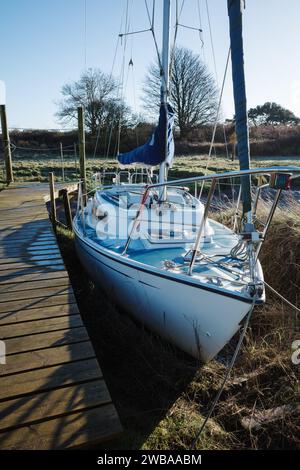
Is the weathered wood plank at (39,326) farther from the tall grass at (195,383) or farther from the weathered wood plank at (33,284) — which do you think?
the weathered wood plank at (33,284)

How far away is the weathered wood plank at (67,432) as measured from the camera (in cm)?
200

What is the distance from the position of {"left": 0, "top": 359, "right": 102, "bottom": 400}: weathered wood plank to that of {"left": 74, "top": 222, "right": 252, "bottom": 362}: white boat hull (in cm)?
115

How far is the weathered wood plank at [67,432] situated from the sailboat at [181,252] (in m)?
1.42

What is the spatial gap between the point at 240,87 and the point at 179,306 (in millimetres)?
2814

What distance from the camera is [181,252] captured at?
440cm

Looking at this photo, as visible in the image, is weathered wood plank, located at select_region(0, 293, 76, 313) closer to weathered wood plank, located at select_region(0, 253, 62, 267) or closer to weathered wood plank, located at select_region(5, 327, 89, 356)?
weathered wood plank, located at select_region(5, 327, 89, 356)

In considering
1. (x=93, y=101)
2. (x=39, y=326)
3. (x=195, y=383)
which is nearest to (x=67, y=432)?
(x=39, y=326)

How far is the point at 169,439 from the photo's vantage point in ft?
8.82

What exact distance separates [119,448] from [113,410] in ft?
1.71

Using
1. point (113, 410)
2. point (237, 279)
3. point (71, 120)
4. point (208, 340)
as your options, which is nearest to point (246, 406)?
point (208, 340)

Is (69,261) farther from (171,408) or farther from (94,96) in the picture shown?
(94,96)

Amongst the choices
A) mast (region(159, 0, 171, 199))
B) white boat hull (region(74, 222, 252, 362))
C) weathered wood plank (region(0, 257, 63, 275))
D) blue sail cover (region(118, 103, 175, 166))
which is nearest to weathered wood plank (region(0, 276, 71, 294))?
weathered wood plank (region(0, 257, 63, 275))

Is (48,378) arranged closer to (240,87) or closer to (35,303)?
(35,303)

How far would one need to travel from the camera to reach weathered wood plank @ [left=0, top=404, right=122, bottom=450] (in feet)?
6.57
